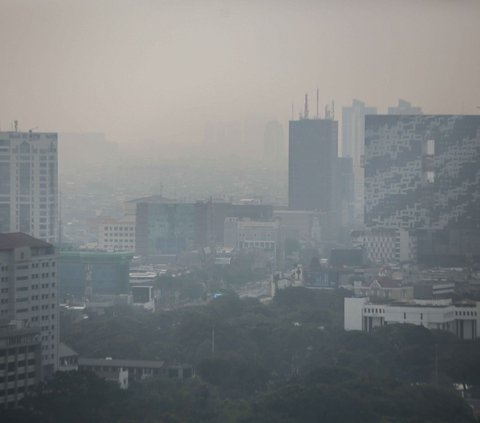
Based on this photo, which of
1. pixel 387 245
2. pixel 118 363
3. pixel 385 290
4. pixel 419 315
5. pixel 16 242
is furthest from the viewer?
pixel 387 245

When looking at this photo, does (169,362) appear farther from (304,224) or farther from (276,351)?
(304,224)

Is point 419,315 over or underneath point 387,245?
underneath

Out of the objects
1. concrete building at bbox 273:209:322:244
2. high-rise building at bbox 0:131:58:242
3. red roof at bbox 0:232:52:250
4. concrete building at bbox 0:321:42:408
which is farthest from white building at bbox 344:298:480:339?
concrete building at bbox 273:209:322:244

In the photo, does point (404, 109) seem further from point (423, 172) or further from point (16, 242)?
point (16, 242)

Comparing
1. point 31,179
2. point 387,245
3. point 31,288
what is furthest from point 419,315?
point 31,179

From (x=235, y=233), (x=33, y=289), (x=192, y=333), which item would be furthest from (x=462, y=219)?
(x=33, y=289)

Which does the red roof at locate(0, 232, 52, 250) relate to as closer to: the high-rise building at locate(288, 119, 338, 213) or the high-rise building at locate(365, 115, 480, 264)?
the high-rise building at locate(365, 115, 480, 264)
